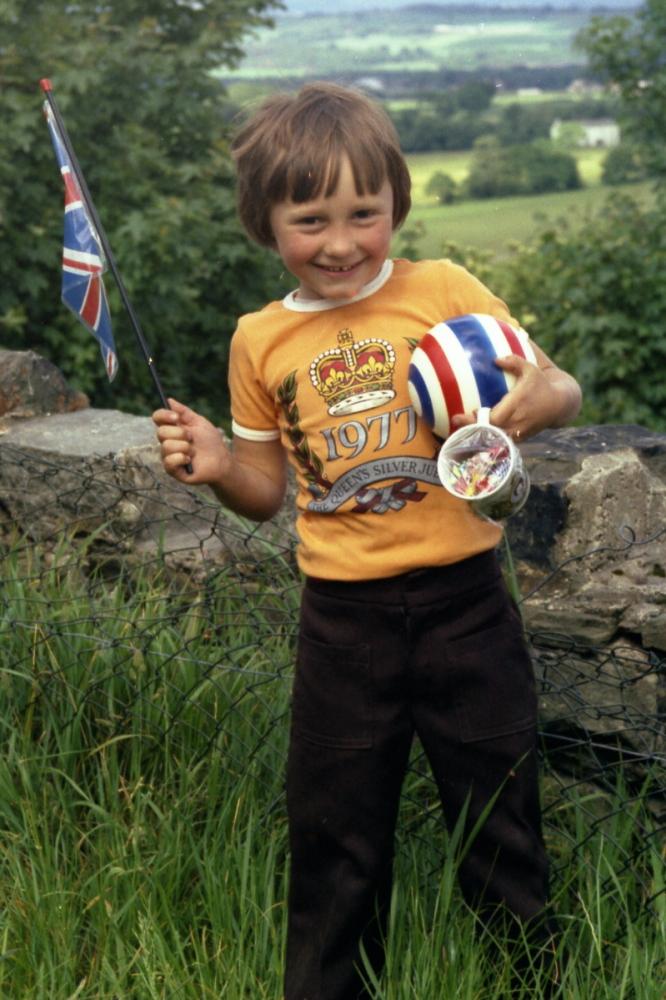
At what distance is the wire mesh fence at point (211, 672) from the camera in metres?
2.79

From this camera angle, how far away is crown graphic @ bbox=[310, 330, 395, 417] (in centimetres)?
233

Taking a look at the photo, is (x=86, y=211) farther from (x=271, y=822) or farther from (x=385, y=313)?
(x=271, y=822)

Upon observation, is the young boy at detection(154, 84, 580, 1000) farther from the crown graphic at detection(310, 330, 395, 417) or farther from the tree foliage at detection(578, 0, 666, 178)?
the tree foliage at detection(578, 0, 666, 178)

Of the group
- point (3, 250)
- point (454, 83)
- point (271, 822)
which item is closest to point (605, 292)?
point (454, 83)

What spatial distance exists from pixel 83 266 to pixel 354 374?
0.55 m

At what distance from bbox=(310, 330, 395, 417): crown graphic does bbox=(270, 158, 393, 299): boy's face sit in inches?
3.3

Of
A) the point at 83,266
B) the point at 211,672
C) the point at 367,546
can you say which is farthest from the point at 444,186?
the point at 367,546

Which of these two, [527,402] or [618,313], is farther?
[618,313]

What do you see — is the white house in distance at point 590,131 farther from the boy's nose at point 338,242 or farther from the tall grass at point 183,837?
the boy's nose at point 338,242

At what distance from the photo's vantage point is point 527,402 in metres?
2.22

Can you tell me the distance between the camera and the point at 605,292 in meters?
7.60

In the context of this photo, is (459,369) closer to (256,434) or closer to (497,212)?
(256,434)

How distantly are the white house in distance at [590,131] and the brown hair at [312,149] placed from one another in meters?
7.08

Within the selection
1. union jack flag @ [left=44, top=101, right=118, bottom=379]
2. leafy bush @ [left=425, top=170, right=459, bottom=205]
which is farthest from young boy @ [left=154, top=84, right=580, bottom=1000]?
leafy bush @ [left=425, top=170, right=459, bottom=205]
